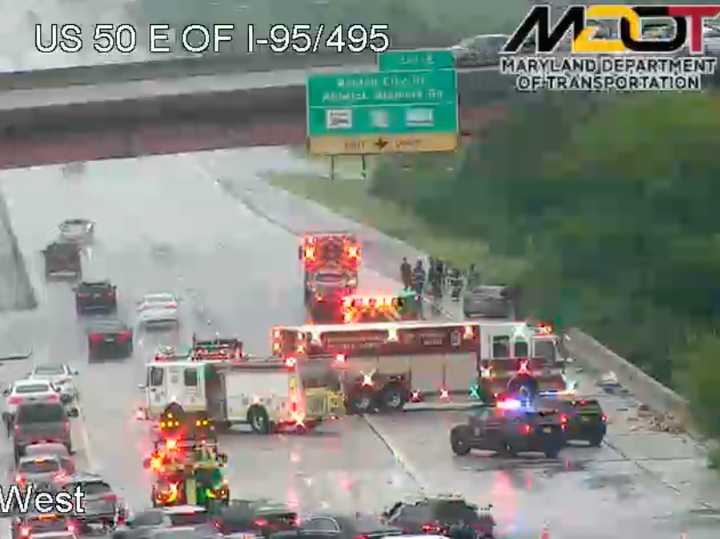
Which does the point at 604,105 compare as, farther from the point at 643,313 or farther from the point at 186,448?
the point at 186,448

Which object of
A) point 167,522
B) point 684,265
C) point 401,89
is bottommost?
point 167,522

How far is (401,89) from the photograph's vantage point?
43.9 meters

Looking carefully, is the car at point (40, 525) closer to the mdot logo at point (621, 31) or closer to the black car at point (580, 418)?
the black car at point (580, 418)

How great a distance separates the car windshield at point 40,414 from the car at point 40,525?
11246 mm

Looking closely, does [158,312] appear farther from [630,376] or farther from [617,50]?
[630,376]

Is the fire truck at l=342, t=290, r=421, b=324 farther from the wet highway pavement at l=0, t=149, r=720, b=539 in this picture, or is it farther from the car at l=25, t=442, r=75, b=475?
the car at l=25, t=442, r=75, b=475

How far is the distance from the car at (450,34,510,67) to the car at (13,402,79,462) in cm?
1401

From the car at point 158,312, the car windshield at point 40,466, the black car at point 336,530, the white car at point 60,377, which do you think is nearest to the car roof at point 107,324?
the car at point 158,312

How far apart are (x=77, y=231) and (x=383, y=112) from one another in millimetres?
38097

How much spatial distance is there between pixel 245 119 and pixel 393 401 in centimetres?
830

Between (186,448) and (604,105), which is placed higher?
(604,105)

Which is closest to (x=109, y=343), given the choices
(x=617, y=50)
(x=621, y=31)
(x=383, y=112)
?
(x=383, y=112)

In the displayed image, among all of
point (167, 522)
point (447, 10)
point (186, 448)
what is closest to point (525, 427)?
point (186, 448)

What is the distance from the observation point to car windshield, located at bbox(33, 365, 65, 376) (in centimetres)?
4795
